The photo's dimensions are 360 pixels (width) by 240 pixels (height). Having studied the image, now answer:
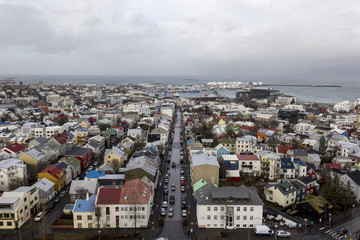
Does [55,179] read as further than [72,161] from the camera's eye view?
No

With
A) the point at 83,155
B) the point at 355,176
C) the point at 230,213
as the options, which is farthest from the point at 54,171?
the point at 355,176

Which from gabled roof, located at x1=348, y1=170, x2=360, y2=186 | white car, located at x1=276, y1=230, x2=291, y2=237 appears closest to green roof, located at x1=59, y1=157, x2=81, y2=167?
white car, located at x1=276, y1=230, x2=291, y2=237

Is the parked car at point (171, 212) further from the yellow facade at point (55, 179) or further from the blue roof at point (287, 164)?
the blue roof at point (287, 164)

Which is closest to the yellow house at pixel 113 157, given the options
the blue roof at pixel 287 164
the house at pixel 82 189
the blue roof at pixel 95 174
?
the blue roof at pixel 95 174

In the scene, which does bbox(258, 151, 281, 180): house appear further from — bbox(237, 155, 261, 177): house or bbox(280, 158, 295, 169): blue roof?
bbox(237, 155, 261, 177): house

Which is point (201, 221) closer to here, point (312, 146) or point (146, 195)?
point (146, 195)

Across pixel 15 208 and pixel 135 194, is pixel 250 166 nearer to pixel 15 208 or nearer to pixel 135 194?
pixel 135 194
